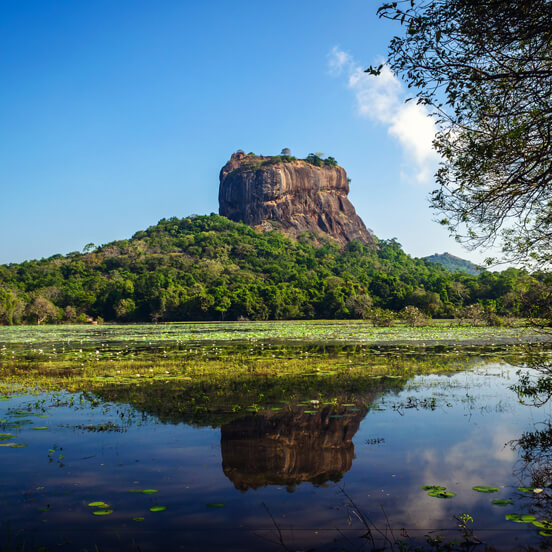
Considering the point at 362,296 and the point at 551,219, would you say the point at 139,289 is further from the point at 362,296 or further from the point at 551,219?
the point at 551,219

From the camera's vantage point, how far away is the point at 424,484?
5633 millimetres

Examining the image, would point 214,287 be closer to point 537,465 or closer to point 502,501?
point 537,465

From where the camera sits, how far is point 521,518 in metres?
4.61

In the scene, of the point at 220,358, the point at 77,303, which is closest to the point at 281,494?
the point at 220,358

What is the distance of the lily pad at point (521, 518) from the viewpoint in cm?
456

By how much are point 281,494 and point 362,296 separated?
7380 centimetres

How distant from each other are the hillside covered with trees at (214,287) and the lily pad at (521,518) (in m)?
41.9

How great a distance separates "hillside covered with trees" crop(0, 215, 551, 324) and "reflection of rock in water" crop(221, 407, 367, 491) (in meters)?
38.7

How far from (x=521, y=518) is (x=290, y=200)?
17668 centimetres

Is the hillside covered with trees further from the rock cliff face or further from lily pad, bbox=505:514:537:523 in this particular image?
the rock cliff face

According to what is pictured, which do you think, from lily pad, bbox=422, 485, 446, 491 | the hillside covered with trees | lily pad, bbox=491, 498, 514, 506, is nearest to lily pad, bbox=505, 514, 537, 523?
lily pad, bbox=491, 498, 514, 506

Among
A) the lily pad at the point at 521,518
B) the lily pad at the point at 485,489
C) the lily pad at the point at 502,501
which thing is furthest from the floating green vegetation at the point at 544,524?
the lily pad at the point at 485,489

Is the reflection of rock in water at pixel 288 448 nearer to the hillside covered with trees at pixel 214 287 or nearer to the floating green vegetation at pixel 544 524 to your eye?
the floating green vegetation at pixel 544 524

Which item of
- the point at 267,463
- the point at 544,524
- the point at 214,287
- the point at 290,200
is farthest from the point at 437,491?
the point at 290,200
